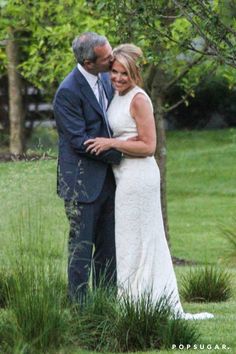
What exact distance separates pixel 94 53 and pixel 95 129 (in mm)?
515

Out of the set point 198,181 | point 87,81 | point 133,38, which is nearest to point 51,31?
point 133,38

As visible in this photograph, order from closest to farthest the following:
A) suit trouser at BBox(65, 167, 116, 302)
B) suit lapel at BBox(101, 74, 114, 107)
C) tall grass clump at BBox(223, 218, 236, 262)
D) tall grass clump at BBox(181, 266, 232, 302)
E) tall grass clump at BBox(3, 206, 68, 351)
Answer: tall grass clump at BBox(3, 206, 68, 351) < suit trouser at BBox(65, 167, 116, 302) < suit lapel at BBox(101, 74, 114, 107) < tall grass clump at BBox(181, 266, 232, 302) < tall grass clump at BBox(223, 218, 236, 262)

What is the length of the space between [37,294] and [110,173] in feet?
5.31

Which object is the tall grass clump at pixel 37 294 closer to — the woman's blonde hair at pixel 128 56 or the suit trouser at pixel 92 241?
the suit trouser at pixel 92 241

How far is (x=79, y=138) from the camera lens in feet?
25.3

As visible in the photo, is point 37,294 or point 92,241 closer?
point 37,294

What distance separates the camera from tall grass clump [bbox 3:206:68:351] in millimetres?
6559

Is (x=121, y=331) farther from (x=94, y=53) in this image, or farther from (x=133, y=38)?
(x=133, y=38)

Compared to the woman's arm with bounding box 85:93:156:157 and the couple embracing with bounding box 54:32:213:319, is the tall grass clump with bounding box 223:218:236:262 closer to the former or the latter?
the couple embracing with bounding box 54:32:213:319

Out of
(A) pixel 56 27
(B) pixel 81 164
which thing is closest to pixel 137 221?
(B) pixel 81 164

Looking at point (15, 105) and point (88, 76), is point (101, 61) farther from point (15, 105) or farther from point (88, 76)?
point (15, 105)

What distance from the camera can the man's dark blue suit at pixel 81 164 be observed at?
7.71 meters

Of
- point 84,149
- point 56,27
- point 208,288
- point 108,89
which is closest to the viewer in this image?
point 84,149

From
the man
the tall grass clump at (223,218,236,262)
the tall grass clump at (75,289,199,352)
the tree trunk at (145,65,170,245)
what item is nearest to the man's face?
the man
